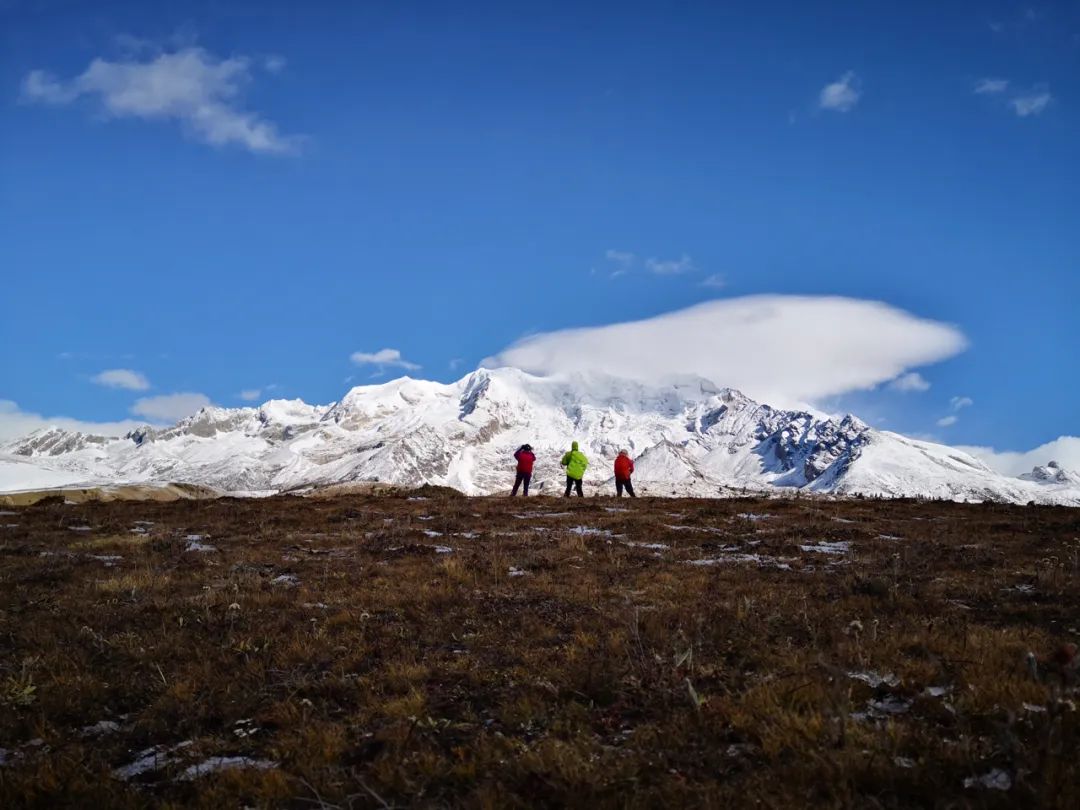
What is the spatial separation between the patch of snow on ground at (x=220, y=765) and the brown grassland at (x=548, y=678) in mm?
33

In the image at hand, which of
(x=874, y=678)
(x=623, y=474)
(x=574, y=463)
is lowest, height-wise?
(x=874, y=678)

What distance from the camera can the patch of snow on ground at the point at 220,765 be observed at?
6.23 meters

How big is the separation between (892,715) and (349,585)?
937 cm

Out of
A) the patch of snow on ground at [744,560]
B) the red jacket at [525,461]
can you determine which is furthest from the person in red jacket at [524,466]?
the patch of snow on ground at [744,560]

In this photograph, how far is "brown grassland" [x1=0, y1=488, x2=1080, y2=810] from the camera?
5.58 metres

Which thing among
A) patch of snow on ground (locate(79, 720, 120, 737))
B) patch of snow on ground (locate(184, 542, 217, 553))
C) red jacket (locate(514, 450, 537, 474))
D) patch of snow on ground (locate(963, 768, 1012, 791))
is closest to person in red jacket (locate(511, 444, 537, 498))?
red jacket (locate(514, 450, 537, 474))

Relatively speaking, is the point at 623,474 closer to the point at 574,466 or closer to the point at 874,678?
the point at 574,466

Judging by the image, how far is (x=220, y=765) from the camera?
645cm

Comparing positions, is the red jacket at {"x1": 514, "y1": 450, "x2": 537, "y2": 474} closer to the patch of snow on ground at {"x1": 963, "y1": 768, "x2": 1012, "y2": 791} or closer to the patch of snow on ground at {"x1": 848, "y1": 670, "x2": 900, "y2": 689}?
the patch of snow on ground at {"x1": 848, "y1": 670, "x2": 900, "y2": 689}

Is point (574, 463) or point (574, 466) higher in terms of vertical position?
point (574, 463)

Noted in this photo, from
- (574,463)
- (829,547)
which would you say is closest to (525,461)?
(574,463)

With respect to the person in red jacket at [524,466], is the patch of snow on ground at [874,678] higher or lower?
lower

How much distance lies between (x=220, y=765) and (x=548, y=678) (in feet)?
10.6

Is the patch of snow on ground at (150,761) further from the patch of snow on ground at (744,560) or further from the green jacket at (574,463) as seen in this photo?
the green jacket at (574,463)
